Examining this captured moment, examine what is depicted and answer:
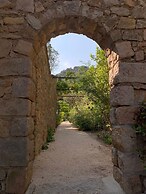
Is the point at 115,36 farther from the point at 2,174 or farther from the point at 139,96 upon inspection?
the point at 2,174

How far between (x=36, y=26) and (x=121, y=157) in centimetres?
229

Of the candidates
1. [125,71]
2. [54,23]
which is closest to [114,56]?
[125,71]

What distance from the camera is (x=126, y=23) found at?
11.2 ft

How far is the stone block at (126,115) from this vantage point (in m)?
3.24

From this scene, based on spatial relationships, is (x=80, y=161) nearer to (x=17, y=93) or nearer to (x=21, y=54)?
(x=17, y=93)

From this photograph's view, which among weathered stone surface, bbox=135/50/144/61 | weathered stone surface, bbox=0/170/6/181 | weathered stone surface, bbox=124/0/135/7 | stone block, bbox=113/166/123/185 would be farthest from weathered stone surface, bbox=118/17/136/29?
weathered stone surface, bbox=0/170/6/181

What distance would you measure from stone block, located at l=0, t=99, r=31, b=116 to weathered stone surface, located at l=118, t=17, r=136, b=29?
1.87 meters

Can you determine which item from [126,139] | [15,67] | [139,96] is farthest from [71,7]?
[126,139]

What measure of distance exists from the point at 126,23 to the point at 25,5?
5.12ft

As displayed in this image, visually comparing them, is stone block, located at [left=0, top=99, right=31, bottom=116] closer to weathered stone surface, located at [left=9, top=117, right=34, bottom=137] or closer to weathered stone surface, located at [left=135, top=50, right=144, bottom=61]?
weathered stone surface, located at [left=9, top=117, right=34, bottom=137]

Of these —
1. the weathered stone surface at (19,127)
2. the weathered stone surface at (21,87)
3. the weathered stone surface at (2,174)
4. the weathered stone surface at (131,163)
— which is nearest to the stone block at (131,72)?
the weathered stone surface at (131,163)

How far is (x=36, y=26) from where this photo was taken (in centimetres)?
330

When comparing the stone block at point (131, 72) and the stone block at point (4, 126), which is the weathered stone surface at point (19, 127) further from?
the stone block at point (131, 72)

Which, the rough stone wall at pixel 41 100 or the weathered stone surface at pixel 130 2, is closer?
the weathered stone surface at pixel 130 2
